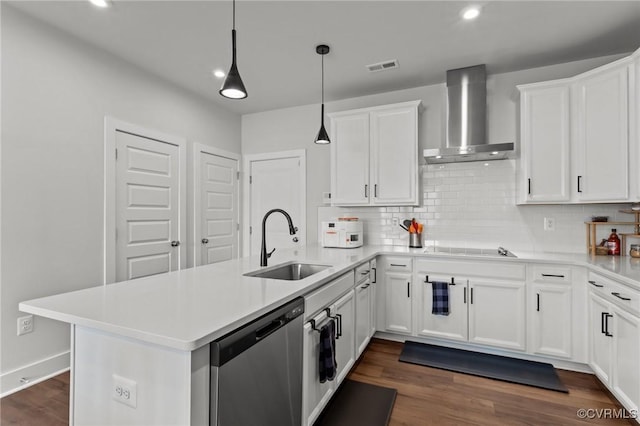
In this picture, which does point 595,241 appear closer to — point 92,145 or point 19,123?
point 92,145

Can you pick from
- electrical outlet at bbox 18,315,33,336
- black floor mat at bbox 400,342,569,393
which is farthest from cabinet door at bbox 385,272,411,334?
electrical outlet at bbox 18,315,33,336

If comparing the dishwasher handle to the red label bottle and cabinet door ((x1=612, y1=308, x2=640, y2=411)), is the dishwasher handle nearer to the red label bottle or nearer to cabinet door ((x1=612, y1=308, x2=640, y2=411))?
cabinet door ((x1=612, y1=308, x2=640, y2=411))

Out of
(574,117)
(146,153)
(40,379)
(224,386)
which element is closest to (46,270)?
(40,379)

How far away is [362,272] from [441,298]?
2.69 feet

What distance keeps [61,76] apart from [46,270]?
5.05 ft

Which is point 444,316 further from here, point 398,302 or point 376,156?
point 376,156


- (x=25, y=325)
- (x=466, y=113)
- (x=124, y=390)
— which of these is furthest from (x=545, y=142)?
(x=25, y=325)

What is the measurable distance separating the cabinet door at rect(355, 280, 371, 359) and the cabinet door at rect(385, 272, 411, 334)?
315 millimetres

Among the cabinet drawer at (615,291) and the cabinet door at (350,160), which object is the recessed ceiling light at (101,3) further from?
the cabinet drawer at (615,291)

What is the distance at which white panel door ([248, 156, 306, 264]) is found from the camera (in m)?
4.25

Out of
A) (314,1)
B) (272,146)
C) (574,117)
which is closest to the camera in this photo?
(314,1)

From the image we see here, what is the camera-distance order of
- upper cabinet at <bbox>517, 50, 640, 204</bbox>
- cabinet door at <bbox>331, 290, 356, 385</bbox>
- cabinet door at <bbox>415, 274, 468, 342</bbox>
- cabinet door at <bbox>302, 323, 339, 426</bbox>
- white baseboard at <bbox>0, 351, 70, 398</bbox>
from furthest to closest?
cabinet door at <bbox>415, 274, 468, 342</bbox> < upper cabinet at <bbox>517, 50, 640, 204</bbox> < white baseboard at <bbox>0, 351, 70, 398</bbox> < cabinet door at <bbox>331, 290, 356, 385</bbox> < cabinet door at <bbox>302, 323, 339, 426</bbox>

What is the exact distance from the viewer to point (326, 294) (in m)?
1.92

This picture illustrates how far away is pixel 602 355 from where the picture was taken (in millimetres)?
2256
